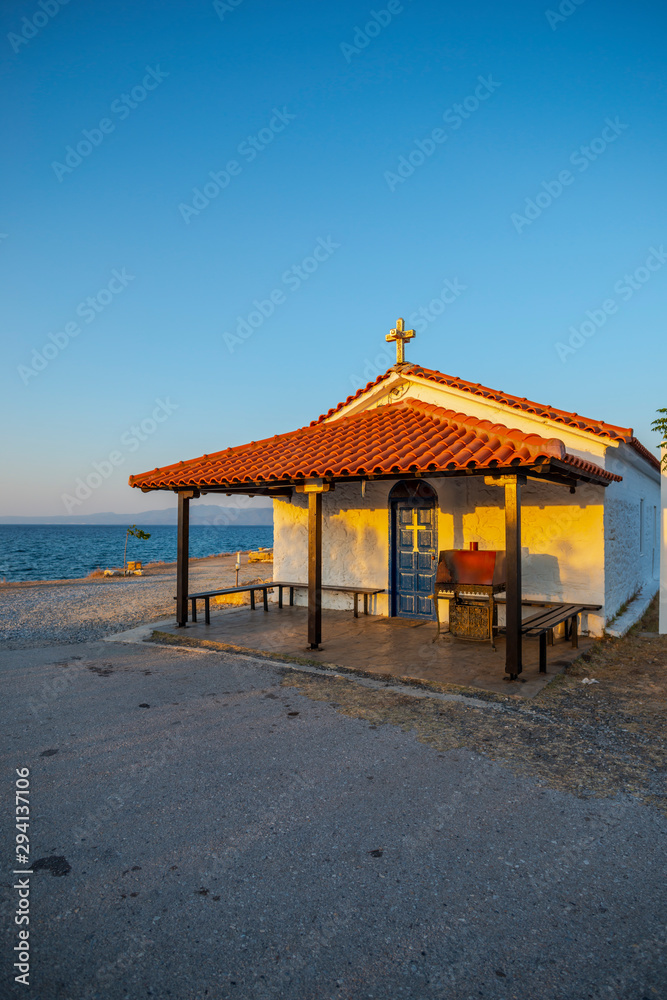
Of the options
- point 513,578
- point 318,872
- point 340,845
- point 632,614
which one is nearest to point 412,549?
point 513,578

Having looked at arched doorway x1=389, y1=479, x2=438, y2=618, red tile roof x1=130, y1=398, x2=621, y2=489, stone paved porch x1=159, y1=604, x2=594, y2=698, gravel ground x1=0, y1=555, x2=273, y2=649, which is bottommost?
gravel ground x1=0, y1=555, x2=273, y2=649

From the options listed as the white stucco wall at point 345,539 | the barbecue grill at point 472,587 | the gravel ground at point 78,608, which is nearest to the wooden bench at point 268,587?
the white stucco wall at point 345,539

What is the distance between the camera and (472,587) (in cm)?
827

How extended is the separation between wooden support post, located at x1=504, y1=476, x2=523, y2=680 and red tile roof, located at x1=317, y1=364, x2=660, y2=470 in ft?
11.1

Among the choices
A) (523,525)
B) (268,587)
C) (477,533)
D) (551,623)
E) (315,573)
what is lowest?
(268,587)

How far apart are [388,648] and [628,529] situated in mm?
6326

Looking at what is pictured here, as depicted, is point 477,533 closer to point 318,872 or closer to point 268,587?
point 268,587

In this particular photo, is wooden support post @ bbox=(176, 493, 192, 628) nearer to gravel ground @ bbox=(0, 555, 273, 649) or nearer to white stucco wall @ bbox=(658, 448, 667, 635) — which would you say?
gravel ground @ bbox=(0, 555, 273, 649)

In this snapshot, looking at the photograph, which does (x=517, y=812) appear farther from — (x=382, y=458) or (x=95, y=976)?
(x=382, y=458)

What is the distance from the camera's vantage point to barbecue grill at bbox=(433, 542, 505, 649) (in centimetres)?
823

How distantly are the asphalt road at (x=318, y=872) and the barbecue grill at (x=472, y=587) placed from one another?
3702 mm

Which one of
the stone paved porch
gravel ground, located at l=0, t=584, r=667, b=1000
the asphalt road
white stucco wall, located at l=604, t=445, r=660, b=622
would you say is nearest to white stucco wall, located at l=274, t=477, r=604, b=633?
white stucco wall, located at l=604, t=445, r=660, b=622

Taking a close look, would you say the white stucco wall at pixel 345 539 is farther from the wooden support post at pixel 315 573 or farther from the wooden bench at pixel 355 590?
the wooden support post at pixel 315 573

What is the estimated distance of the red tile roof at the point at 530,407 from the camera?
30.0 feet
